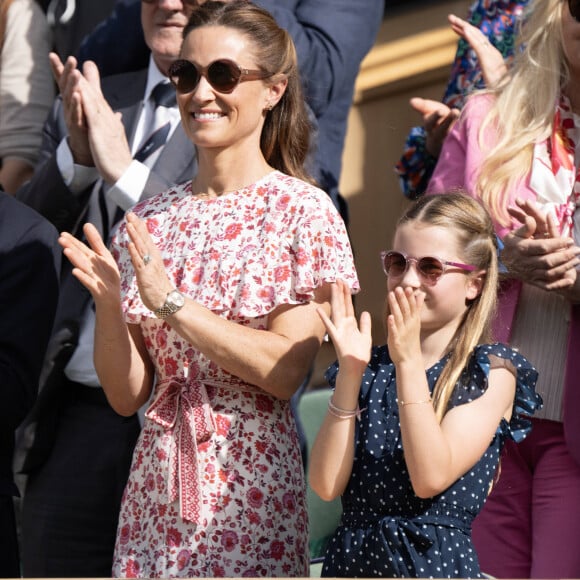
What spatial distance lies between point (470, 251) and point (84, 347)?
49.4 inches

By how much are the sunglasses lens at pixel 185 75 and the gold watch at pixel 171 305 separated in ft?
1.85

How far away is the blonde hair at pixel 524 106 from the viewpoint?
11.0 feet

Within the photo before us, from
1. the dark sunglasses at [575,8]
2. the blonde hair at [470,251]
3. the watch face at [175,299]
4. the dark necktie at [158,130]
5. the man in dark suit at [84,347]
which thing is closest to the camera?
the watch face at [175,299]

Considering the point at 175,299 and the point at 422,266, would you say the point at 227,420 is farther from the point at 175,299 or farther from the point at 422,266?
the point at 422,266

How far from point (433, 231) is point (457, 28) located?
3.40 ft

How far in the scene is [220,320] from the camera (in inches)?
112

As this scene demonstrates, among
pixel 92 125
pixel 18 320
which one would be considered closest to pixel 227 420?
pixel 18 320

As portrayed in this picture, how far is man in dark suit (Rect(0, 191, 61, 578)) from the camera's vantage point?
10.1 ft

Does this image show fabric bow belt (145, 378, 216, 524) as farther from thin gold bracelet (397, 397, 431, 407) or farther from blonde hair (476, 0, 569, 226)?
blonde hair (476, 0, 569, 226)

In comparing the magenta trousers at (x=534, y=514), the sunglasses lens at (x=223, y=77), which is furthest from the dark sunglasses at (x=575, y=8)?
the magenta trousers at (x=534, y=514)

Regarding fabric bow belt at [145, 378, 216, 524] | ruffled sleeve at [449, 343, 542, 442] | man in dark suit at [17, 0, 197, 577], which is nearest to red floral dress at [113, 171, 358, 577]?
fabric bow belt at [145, 378, 216, 524]

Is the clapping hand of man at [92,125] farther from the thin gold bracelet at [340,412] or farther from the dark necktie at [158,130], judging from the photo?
the thin gold bracelet at [340,412]

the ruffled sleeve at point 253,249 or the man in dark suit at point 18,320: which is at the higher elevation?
the ruffled sleeve at point 253,249

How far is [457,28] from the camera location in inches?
147
